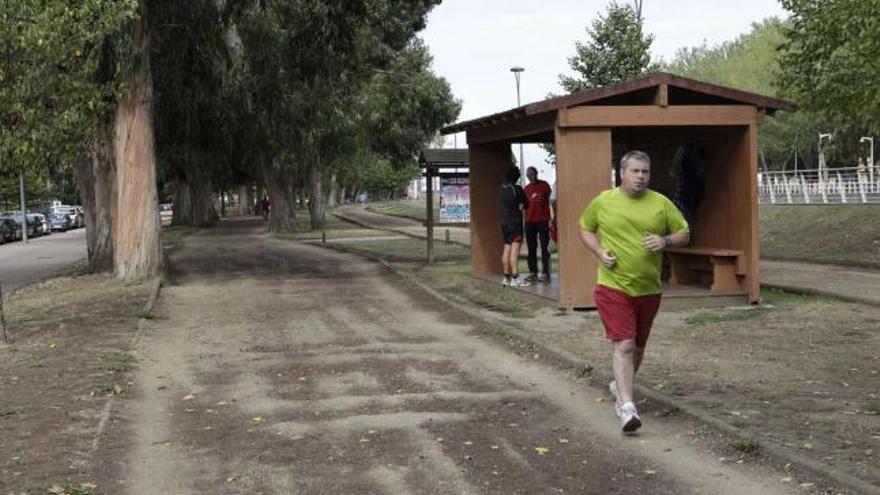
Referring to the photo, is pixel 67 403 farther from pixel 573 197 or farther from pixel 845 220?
pixel 845 220

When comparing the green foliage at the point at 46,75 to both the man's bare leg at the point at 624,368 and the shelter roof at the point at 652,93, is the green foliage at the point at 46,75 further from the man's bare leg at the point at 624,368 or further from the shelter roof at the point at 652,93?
the man's bare leg at the point at 624,368

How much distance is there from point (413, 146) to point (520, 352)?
120 feet

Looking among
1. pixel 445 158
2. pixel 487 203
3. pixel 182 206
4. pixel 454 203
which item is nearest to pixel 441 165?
pixel 445 158

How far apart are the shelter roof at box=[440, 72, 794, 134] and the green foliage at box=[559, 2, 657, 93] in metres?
12.0

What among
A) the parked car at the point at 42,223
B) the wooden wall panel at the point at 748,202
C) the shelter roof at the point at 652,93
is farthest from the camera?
the parked car at the point at 42,223

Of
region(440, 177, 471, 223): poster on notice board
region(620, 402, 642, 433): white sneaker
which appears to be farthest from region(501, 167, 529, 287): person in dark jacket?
region(440, 177, 471, 223): poster on notice board

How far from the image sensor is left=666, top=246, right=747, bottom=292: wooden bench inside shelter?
12070mm

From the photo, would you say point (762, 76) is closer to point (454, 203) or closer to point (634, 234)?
point (454, 203)

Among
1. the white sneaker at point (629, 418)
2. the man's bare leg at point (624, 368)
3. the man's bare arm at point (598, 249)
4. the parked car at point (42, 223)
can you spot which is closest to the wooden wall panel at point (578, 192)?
the man's bare arm at point (598, 249)

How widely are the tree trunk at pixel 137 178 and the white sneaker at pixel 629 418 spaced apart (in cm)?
1173

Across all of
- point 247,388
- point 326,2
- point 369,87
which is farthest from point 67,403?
point 369,87

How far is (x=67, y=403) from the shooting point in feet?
23.6

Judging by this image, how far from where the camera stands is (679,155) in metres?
13.4

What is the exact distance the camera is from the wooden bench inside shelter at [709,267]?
39.6 feet
